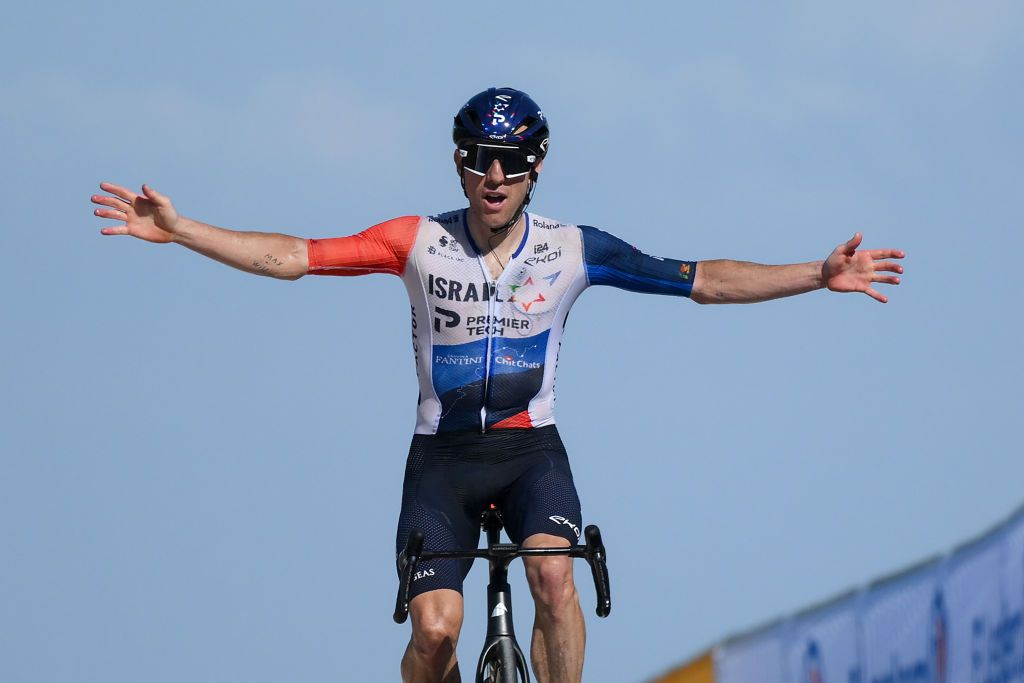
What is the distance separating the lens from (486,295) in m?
8.17

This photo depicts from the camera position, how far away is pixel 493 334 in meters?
8.13

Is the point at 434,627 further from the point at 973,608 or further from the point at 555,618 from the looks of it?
the point at 973,608

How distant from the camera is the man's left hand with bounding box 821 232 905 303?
8102mm

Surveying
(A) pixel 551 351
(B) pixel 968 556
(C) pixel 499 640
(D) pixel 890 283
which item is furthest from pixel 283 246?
(B) pixel 968 556

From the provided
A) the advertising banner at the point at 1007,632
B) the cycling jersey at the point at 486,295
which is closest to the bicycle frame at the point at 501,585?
the cycling jersey at the point at 486,295

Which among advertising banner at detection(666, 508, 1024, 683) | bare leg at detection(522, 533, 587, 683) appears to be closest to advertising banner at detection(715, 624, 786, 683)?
advertising banner at detection(666, 508, 1024, 683)

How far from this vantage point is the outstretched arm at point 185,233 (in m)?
7.75

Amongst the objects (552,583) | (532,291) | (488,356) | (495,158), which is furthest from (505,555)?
(495,158)

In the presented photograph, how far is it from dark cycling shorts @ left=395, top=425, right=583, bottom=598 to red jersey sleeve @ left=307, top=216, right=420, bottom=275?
2.77 ft

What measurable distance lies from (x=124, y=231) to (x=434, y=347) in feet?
5.01

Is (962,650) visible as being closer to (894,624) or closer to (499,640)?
(894,624)

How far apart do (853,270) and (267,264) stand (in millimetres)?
2734

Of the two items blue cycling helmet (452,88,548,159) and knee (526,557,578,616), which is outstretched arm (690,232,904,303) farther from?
knee (526,557,578,616)

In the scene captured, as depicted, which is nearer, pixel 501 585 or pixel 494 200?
pixel 501 585
